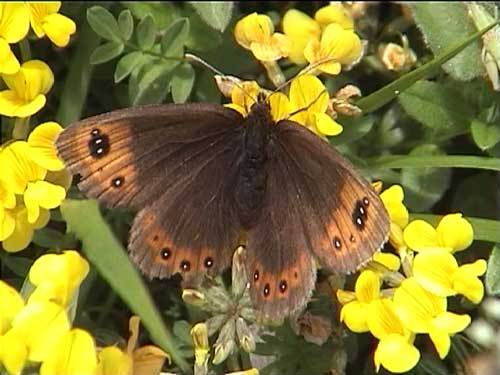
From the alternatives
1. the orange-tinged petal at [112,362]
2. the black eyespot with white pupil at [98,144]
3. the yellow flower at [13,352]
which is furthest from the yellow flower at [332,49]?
the yellow flower at [13,352]

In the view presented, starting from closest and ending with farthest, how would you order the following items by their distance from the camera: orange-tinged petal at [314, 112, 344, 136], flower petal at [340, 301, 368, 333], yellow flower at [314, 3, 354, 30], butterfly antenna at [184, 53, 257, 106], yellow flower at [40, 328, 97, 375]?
yellow flower at [40, 328, 97, 375], flower petal at [340, 301, 368, 333], orange-tinged petal at [314, 112, 344, 136], butterfly antenna at [184, 53, 257, 106], yellow flower at [314, 3, 354, 30]

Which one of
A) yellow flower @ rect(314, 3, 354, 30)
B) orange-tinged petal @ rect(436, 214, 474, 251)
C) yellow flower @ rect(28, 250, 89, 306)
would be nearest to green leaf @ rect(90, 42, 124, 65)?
yellow flower @ rect(314, 3, 354, 30)

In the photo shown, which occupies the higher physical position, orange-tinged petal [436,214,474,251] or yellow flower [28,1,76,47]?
yellow flower [28,1,76,47]

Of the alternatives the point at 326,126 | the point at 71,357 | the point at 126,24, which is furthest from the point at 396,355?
the point at 126,24

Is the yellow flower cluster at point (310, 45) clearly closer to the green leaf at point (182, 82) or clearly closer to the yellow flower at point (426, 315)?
the green leaf at point (182, 82)

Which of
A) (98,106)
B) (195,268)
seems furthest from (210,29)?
(195,268)

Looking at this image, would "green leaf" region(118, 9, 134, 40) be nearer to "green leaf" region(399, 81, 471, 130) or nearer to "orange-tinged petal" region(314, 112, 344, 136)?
"orange-tinged petal" region(314, 112, 344, 136)

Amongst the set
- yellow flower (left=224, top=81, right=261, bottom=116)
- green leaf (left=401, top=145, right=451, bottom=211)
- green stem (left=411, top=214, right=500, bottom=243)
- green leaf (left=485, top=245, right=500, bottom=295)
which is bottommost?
green leaf (left=401, top=145, right=451, bottom=211)
